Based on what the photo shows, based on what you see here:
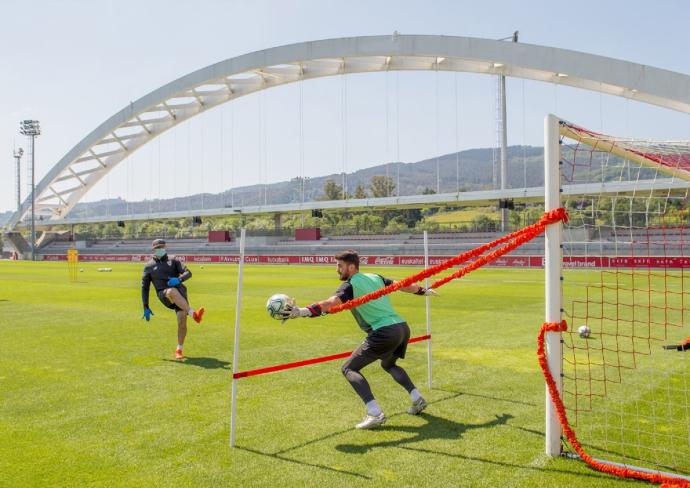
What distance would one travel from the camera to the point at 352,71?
144 feet

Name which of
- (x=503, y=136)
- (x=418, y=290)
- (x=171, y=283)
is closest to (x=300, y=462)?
(x=418, y=290)

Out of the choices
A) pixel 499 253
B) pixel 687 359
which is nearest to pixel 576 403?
pixel 499 253

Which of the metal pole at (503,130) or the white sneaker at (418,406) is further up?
the metal pole at (503,130)

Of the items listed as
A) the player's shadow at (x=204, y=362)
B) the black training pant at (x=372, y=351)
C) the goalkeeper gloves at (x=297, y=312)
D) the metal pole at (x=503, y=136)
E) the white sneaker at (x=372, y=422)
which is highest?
the metal pole at (x=503, y=136)

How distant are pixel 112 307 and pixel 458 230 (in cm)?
5146

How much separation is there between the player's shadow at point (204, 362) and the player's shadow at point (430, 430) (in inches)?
157

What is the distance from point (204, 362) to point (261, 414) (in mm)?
3374

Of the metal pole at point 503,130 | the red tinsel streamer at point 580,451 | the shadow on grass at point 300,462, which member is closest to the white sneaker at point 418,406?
the red tinsel streamer at point 580,451

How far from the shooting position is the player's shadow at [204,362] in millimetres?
9571

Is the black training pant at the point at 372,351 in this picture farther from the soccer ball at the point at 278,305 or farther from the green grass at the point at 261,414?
the soccer ball at the point at 278,305

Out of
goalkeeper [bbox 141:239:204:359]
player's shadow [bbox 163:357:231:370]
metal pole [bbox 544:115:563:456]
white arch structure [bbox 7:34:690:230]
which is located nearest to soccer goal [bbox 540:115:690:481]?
metal pole [bbox 544:115:563:456]

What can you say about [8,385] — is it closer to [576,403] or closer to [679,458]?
[576,403]

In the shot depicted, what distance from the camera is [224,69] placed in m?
48.5

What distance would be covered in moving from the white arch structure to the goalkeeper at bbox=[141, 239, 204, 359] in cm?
1872
